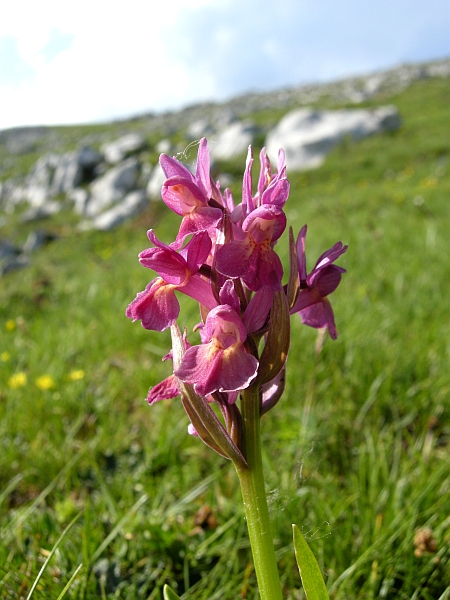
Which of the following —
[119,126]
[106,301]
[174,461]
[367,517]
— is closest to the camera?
[367,517]

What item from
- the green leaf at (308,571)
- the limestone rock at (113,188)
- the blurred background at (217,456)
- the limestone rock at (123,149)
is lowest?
the limestone rock at (113,188)

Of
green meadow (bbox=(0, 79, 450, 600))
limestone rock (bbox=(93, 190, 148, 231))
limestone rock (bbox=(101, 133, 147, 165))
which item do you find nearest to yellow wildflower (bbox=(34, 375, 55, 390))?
green meadow (bbox=(0, 79, 450, 600))

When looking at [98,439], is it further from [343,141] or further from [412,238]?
[343,141]

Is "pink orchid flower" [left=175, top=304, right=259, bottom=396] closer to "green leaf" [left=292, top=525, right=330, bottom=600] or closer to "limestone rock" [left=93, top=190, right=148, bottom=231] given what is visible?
"green leaf" [left=292, top=525, right=330, bottom=600]

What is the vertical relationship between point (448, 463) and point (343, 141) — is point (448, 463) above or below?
above

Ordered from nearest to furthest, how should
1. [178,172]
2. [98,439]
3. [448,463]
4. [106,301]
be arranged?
1. [178,172]
2. [448,463]
3. [98,439]
4. [106,301]

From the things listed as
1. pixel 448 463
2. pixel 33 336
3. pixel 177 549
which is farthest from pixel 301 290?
pixel 33 336

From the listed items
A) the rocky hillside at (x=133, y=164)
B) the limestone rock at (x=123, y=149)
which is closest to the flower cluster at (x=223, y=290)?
the rocky hillside at (x=133, y=164)

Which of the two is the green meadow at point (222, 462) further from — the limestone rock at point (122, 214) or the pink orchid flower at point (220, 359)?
the limestone rock at point (122, 214)
